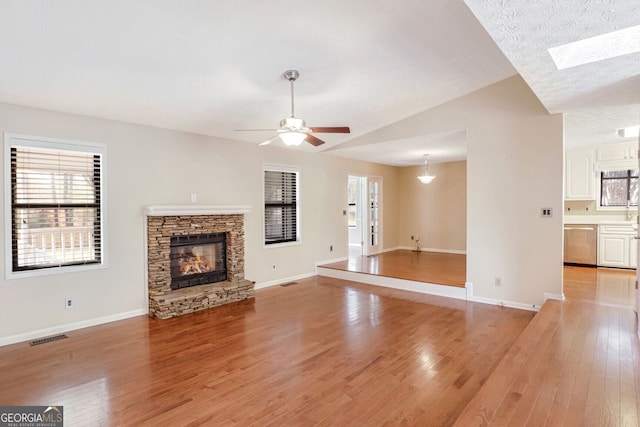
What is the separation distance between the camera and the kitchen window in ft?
21.1

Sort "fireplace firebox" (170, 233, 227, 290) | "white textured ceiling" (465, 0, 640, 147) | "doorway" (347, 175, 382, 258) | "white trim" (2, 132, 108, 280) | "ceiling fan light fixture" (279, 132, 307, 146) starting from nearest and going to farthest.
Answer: "white textured ceiling" (465, 0, 640, 147), "ceiling fan light fixture" (279, 132, 307, 146), "white trim" (2, 132, 108, 280), "fireplace firebox" (170, 233, 227, 290), "doorway" (347, 175, 382, 258)

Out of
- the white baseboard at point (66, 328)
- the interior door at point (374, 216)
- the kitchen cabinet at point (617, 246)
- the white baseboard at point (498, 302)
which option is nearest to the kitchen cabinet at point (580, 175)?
the kitchen cabinet at point (617, 246)

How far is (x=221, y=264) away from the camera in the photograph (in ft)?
18.4

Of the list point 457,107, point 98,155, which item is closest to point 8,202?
point 98,155

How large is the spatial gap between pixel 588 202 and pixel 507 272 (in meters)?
3.70

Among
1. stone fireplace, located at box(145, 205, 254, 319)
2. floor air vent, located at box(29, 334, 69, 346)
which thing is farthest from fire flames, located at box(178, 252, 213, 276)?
floor air vent, located at box(29, 334, 69, 346)

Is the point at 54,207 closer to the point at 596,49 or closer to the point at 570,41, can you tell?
the point at 570,41

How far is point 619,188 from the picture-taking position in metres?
6.59

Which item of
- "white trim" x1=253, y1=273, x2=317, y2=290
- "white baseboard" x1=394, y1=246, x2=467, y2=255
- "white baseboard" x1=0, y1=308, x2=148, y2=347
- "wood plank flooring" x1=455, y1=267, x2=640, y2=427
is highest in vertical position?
"white baseboard" x1=394, y1=246, x2=467, y2=255

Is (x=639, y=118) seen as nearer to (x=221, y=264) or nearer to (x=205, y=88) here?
(x=205, y=88)

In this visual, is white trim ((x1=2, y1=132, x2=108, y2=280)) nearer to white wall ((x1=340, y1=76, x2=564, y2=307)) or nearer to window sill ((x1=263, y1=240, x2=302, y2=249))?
window sill ((x1=263, y1=240, x2=302, y2=249))

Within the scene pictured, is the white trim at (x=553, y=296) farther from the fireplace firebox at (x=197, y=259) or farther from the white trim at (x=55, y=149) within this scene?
the white trim at (x=55, y=149)

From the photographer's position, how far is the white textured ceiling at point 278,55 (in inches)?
95.9

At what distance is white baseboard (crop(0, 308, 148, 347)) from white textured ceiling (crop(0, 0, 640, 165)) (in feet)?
8.42
